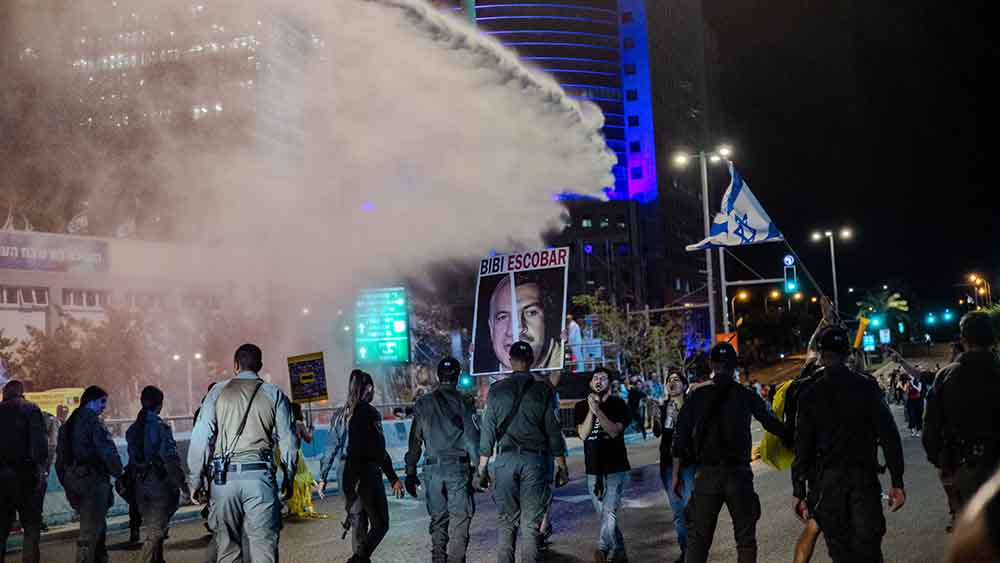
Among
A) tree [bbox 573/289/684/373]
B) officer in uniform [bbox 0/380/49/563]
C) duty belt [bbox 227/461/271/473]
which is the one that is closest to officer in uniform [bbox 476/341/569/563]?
duty belt [bbox 227/461/271/473]

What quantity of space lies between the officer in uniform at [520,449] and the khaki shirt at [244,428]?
1.49 m

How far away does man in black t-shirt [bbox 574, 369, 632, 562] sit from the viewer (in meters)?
8.98

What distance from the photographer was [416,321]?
68625 mm

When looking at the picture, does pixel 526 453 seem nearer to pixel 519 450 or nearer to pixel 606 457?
pixel 519 450

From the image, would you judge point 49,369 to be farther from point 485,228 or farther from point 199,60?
point 199,60

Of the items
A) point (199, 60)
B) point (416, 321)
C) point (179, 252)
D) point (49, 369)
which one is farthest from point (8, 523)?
point (199, 60)

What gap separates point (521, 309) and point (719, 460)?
7.47 m

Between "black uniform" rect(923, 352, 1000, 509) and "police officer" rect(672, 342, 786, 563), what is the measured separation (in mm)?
1146

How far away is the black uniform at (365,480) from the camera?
855cm

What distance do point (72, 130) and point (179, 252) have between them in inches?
590

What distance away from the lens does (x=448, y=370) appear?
8156 millimetres

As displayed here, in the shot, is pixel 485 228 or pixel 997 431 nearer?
pixel 997 431

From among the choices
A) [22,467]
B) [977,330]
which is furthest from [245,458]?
[977,330]

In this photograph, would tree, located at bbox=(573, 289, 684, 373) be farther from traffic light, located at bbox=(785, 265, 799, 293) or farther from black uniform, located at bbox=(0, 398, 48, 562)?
black uniform, located at bbox=(0, 398, 48, 562)
